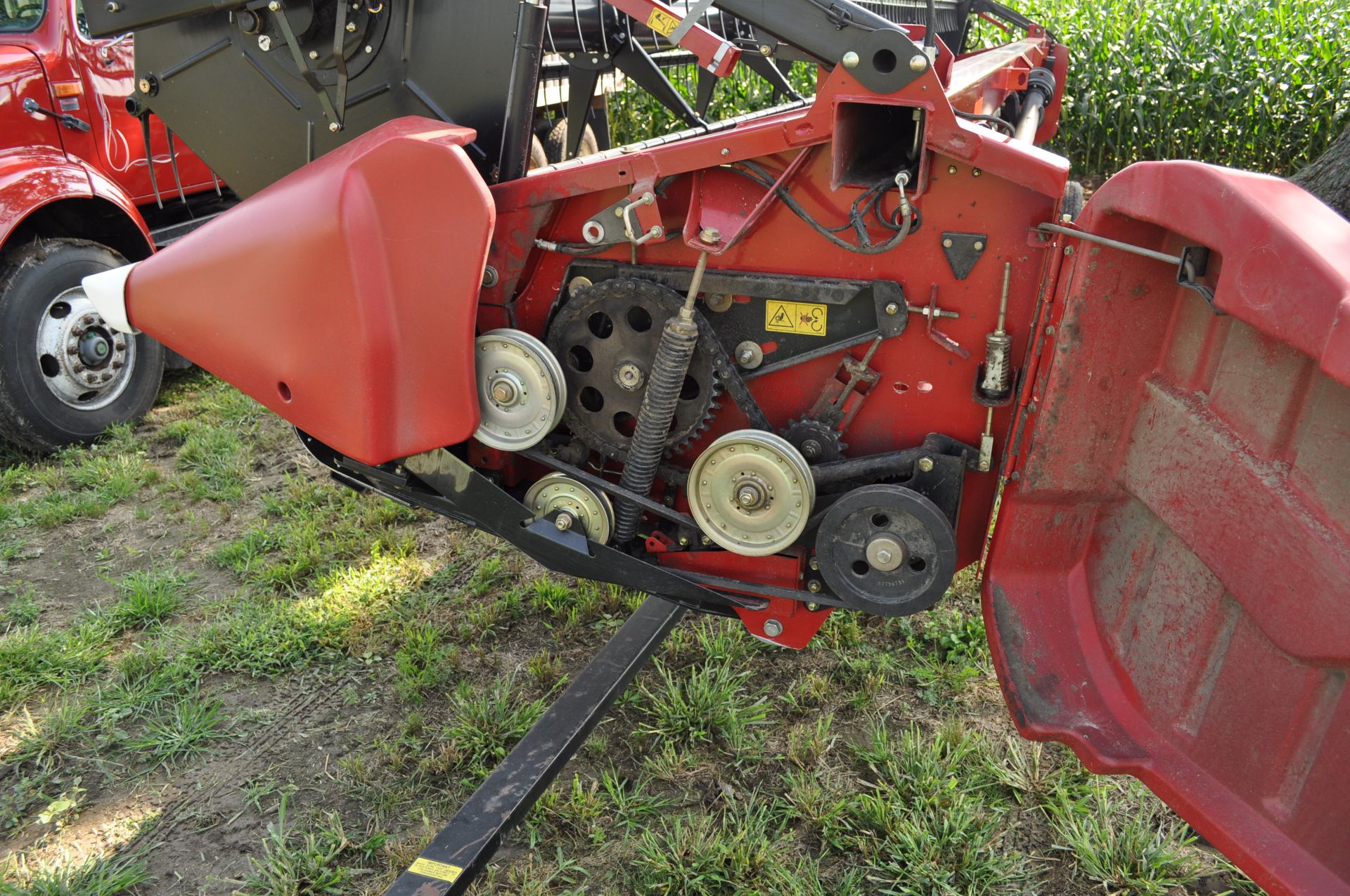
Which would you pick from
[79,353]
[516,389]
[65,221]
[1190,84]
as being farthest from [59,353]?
[1190,84]

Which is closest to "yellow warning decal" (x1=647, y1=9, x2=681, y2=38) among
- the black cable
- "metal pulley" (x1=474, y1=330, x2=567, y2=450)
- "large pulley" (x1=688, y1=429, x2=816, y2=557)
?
the black cable

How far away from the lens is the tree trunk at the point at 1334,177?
154 inches

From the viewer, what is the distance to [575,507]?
246 centimetres

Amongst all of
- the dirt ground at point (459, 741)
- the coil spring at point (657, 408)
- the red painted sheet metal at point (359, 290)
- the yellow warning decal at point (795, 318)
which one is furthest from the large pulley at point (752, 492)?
the dirt ground at point (459, 741)

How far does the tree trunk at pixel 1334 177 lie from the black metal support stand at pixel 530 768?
3.18 m

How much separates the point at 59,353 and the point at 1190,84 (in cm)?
791

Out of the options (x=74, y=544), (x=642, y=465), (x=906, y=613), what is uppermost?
(x=642, y=465)

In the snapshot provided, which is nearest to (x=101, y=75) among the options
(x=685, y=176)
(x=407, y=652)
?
(x=407, y=652)

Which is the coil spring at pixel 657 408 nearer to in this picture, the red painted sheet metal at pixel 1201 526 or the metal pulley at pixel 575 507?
the metal pulley at pixel 575 507

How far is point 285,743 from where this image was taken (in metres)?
2.87

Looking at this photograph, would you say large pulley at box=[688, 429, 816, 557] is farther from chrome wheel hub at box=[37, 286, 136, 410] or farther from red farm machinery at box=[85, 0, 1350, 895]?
chrome wheel hub at box=[37, 286, 136, 410]

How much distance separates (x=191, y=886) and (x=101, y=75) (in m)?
4.04

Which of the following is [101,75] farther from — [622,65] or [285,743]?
[285,743]

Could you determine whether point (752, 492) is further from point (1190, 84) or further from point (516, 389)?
point (1190, 84)
